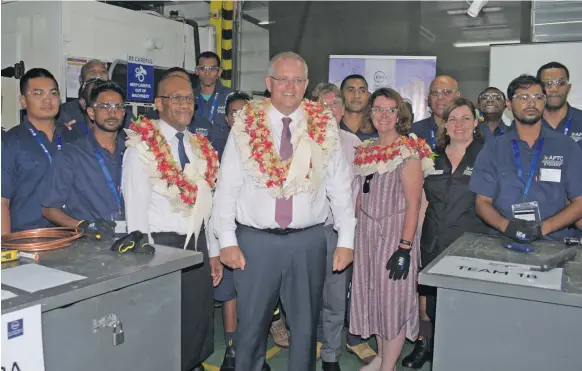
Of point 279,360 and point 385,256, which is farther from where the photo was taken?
point 279,360

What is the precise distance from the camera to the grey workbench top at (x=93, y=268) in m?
1.72

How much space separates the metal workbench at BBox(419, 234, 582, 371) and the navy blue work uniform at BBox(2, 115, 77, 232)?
2.38m

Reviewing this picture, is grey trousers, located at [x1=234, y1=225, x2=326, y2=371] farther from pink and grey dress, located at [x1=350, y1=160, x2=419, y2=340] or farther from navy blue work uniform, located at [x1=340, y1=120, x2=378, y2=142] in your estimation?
navy blue work uniform, located at [x1=340, y1=120, x2=378, y2=142]

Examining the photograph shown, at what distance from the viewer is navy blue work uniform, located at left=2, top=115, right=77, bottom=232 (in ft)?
10.2

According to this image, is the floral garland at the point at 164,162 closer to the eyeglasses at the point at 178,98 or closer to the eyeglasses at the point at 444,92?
the eyeglasses at the point at 178,98

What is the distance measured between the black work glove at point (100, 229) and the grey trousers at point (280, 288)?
0.64 meters

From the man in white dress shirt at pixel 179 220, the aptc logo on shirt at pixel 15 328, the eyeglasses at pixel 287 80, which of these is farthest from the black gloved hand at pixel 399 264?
the aptc logo on shirt at pixel 15 328

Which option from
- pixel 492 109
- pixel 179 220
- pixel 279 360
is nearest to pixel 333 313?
pixel 279 360

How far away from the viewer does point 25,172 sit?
3.15m

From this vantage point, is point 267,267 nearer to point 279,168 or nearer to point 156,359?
point 279,168

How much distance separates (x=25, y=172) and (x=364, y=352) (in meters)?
2.53

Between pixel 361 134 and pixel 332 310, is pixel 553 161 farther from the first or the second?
pixel 332 310

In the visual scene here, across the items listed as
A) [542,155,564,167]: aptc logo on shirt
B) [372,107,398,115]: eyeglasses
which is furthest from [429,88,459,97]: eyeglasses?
[542,155,564,167]: aptc logo on shirt

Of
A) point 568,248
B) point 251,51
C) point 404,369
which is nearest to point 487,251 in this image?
point 568,248
